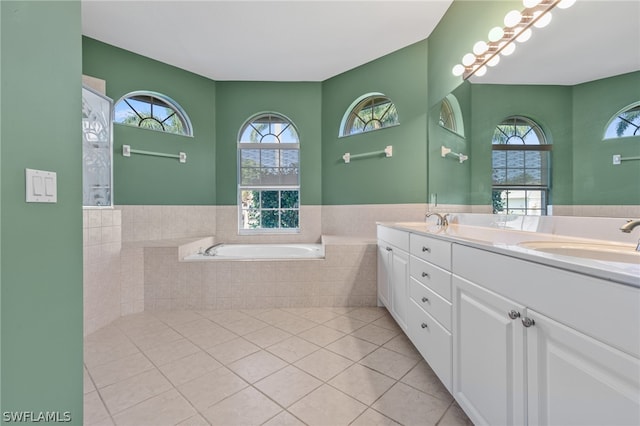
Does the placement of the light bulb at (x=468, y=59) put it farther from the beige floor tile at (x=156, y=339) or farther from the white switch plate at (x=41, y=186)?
the beige floor tile at (x=156, y=339)

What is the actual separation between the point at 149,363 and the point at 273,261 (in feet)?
4.14

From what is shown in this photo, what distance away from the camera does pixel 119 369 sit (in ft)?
5.43

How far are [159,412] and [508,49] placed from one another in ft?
8.83

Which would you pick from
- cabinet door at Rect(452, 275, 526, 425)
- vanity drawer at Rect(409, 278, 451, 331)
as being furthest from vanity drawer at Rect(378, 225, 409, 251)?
cabinet door at Rect(452, 275, 526, 425)

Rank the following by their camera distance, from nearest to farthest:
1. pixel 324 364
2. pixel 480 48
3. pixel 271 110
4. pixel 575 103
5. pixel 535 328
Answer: pixel 535 328
pixel 575 103
pixel 324 364
pixel 480 48
pixel 271 110

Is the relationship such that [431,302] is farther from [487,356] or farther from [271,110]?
[271,110]

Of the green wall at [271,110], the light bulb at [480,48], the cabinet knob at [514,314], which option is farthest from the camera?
the green wall at [271,110]

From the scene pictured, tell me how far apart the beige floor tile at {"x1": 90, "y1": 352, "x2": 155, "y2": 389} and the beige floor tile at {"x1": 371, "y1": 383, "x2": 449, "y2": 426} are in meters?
1.41

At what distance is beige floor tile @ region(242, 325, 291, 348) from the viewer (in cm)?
199

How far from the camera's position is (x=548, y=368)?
76 cm

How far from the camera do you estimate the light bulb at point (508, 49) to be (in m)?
1.54

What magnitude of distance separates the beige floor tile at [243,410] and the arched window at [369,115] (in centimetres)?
286

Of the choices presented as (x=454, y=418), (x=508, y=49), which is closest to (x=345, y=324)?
(x=454, y=418)

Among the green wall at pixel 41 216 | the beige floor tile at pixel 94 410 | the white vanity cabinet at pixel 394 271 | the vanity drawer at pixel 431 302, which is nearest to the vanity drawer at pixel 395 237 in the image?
the white vanity cabinet at pixel 394 271
